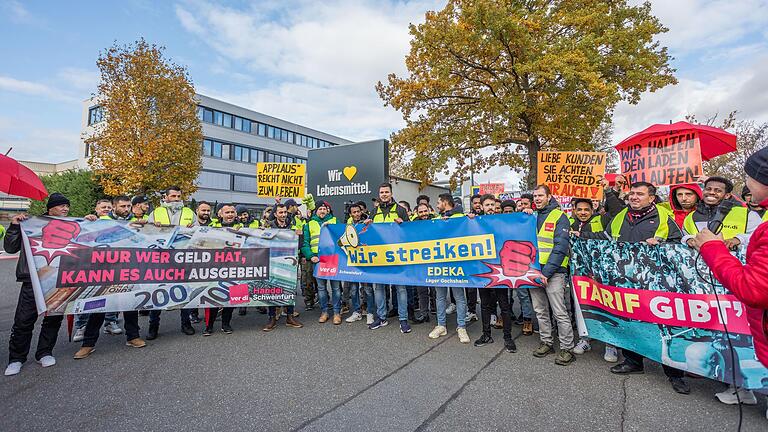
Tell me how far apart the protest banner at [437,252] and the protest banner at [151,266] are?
2.79 feet

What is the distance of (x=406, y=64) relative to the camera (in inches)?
640

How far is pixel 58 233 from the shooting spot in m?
4.65

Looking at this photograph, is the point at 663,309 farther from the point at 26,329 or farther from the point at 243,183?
the point at 243,183

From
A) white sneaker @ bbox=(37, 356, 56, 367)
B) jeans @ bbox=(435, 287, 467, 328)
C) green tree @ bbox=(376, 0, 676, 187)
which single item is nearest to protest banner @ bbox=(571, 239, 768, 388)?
jeans @ bbox=(435, 287, 467, 328)

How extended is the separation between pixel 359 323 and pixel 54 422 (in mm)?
3926

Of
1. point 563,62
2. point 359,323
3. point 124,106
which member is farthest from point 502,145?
point 124,106

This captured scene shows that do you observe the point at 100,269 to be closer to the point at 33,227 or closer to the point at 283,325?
the point at 33,227

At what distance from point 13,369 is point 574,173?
29.2 feet

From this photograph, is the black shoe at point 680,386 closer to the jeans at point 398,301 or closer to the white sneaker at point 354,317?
the jeans at point 398,301

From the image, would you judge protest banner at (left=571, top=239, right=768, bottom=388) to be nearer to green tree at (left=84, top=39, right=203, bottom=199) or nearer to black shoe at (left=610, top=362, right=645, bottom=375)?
black shoe at (left=610, top=362, right=645, bottom=375)

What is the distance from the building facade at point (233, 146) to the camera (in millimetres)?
38406

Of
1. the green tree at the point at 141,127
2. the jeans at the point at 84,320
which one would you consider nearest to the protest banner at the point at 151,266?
the jeans at the point at 84,320

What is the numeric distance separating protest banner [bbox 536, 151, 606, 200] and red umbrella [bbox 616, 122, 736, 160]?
143 cm

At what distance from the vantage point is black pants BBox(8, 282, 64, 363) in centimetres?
424
